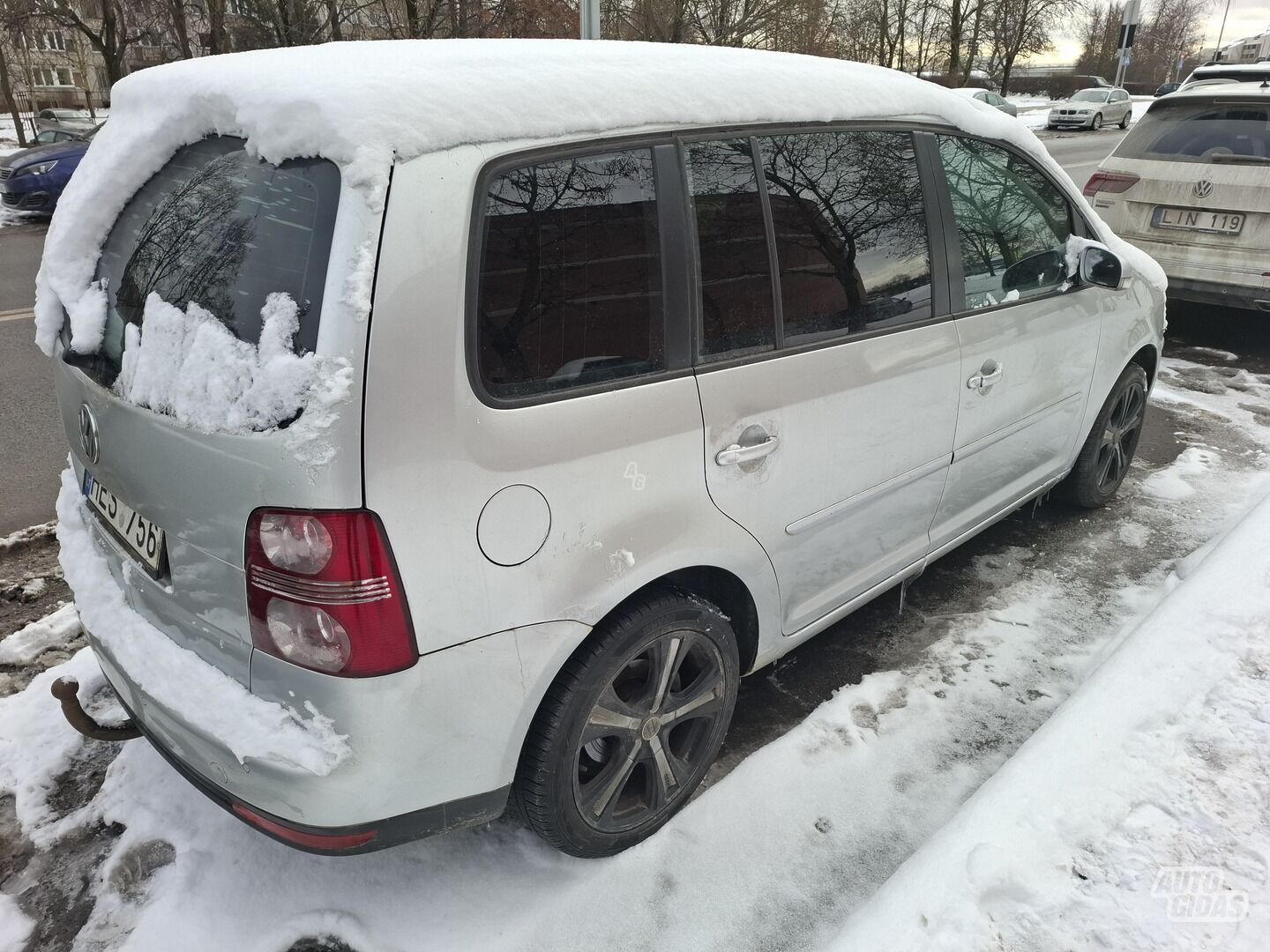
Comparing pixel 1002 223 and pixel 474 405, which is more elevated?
pixel 1002 223

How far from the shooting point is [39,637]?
3143mm

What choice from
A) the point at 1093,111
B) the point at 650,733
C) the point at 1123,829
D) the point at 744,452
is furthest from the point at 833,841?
the point at 1093,111

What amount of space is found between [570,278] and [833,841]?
1.62 metres

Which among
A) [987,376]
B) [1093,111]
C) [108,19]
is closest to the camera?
[987,376]

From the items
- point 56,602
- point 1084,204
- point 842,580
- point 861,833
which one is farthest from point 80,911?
point 1084,204

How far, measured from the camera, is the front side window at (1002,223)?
295 cm

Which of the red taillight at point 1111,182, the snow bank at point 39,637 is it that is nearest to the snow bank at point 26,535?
the snow bank at point 39,637

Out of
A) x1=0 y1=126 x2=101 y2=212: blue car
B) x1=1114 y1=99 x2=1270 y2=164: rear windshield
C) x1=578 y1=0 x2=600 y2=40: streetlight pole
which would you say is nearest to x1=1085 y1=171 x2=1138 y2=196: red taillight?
x1=1114 y1=99 x2=1270 y2=164: rear windshield

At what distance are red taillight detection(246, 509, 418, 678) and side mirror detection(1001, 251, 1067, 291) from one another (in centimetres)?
244

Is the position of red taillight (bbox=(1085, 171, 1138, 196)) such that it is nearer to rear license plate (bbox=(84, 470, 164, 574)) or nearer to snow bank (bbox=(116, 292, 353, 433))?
snow bank (bbox=(116, 292, 353, 433))

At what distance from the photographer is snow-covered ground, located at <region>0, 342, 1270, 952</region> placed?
2.05m

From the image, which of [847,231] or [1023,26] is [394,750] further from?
[1023,26]

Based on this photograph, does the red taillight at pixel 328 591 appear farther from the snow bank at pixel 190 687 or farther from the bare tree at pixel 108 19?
the bare tree at pixel 108 19

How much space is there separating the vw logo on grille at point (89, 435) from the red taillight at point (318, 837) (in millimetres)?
908
